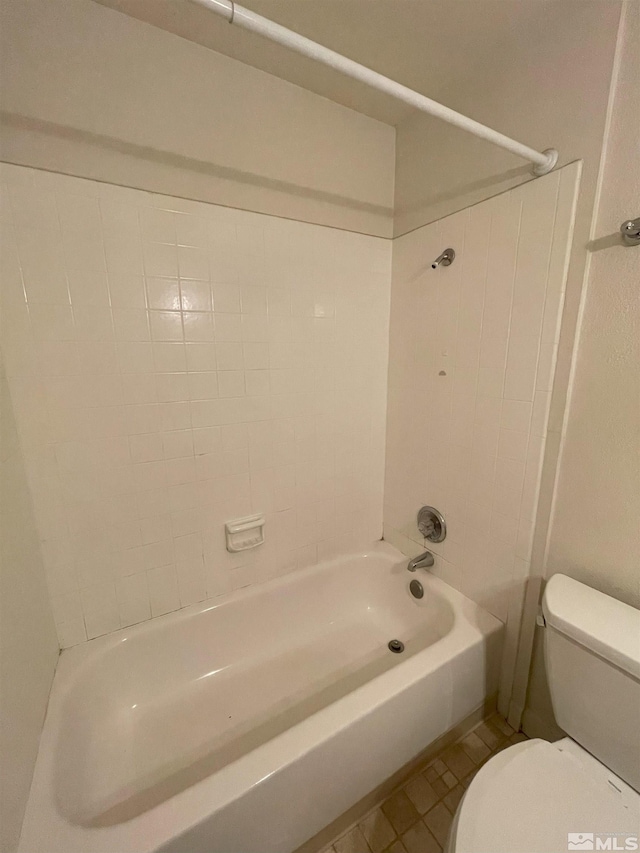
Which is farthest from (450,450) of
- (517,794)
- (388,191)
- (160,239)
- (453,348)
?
(160,239)

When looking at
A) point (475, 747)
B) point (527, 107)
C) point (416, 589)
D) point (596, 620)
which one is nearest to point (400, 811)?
point (475, 747)

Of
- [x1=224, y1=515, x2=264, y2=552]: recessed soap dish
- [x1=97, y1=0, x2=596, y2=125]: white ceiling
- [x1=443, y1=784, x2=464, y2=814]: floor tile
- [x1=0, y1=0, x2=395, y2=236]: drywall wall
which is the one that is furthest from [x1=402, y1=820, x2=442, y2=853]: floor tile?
[x1=97, y1=0, x2=596, y2=125]: white ceiling

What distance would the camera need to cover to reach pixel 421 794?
3.80ft

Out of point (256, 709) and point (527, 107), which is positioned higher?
point (527, 107)

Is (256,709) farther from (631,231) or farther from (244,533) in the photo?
(631,231)

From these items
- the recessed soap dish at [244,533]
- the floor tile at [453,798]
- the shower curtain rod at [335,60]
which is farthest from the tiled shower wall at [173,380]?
the floor tile at [453,798]

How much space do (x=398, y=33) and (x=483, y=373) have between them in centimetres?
109

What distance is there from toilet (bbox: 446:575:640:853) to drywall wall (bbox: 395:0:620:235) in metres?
1.09

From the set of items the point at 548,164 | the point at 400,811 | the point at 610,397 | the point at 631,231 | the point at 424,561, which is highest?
the point at 548,164

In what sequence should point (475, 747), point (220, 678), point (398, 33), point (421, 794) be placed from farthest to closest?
point (220, 678), point (475, 747), point (421, 794), point (398, 33)

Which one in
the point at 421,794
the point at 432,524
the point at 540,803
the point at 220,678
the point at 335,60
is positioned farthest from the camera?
the point at 432,524

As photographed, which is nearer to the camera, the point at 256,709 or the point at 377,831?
the point at 377,831

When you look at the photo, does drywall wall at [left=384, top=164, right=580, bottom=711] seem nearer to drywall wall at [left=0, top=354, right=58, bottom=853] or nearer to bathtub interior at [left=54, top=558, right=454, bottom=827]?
bathtub interior at [left=54, top=558, right=454, bottom=827]

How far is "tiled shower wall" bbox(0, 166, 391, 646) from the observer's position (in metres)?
1.04
